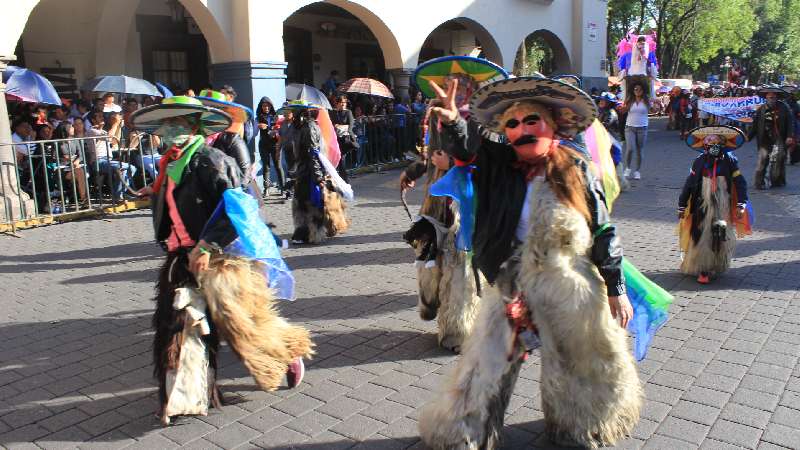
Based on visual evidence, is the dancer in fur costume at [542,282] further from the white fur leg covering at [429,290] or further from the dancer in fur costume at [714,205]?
the dancer in fur costume at [714,205]

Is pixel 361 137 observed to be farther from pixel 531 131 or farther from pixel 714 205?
pixel 531 131

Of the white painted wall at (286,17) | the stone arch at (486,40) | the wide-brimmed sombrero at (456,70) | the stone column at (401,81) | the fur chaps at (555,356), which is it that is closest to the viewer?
the fur chaps at (555,356)

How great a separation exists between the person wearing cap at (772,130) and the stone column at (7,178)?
11.3 meters

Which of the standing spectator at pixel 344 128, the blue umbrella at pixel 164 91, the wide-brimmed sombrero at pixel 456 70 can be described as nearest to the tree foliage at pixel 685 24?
the standing spectator at pixel 344 128

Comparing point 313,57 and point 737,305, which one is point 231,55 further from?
point 737,305

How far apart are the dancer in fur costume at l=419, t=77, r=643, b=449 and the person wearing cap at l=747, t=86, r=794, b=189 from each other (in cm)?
963

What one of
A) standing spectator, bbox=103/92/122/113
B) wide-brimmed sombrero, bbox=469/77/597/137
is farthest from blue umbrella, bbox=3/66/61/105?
wide-brimmed sombrero, bbox=469/77/597/137

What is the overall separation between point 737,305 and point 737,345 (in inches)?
40.6

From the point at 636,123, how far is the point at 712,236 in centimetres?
643

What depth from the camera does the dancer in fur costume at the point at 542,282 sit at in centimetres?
310

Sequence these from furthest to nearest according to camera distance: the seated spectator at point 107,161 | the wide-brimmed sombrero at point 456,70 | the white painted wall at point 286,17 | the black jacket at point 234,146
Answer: the white painted wall at point 286,17 < the seated spectator at point 107,161 < the black jacket at point 234,146 < the wide-brimmed sombrero at point 456,70

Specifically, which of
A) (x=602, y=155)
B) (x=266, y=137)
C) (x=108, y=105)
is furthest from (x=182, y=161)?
(x=108, y=105)

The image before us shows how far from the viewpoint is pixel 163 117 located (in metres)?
3.96

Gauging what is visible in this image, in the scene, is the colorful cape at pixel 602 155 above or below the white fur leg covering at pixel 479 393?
above
